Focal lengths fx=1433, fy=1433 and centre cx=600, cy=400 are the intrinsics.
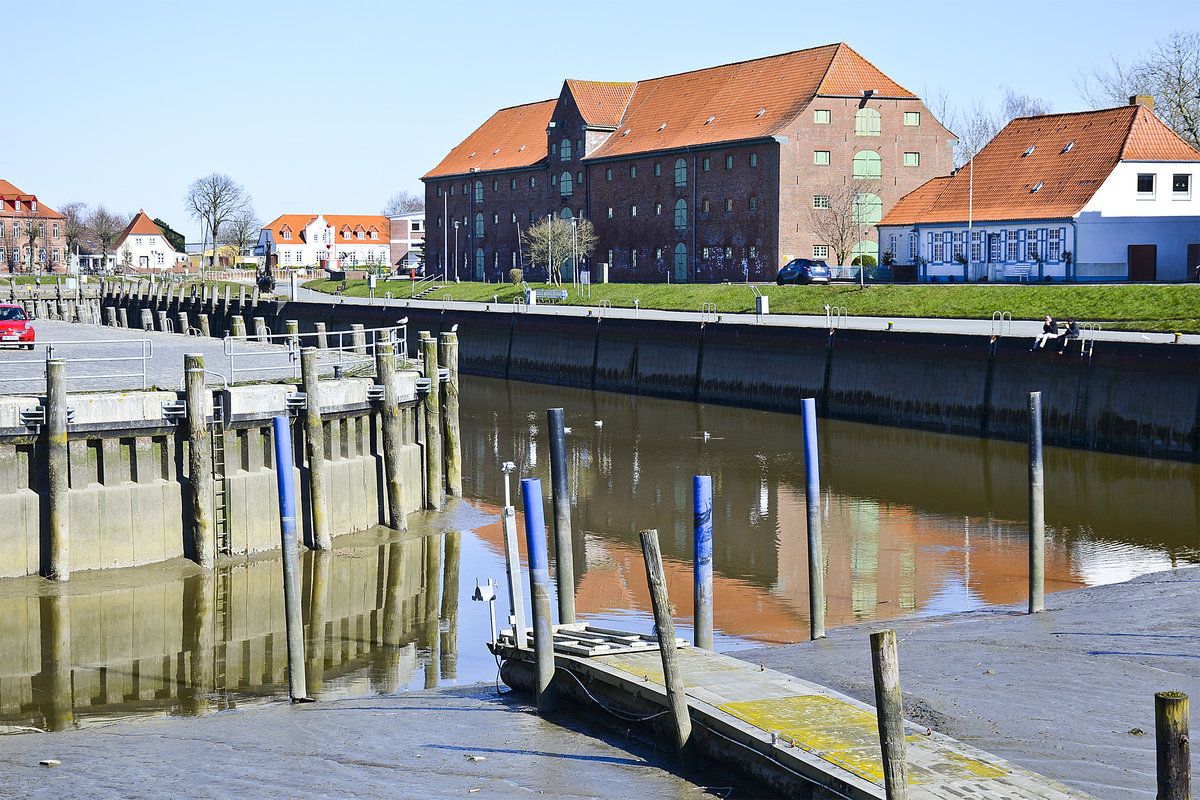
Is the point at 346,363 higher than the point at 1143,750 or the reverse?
higher

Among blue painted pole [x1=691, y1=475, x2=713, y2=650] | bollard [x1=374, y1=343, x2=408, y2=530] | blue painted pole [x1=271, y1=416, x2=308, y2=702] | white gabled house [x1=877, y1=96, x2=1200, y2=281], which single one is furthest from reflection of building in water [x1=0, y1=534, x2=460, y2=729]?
white gabled house [x1=877, y1=96, x2=1200, y2=281]

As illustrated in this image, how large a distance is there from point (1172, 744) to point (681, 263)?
79.9 meters

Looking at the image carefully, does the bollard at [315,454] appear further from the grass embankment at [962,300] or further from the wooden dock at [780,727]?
the grass embankment at [962,300]

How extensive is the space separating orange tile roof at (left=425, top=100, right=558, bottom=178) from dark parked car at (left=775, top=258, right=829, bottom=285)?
3547 centimetres

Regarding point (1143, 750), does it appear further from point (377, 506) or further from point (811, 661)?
point (377, 506)

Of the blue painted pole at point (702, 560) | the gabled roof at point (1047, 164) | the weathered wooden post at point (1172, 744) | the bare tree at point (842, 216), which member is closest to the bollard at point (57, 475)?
the blue painted pole at point (702, 560)

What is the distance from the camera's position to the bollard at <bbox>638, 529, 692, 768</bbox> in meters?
11.9

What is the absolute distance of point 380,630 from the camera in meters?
21.0

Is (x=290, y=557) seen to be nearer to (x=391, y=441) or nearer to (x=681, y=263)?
(x=391, y=441)

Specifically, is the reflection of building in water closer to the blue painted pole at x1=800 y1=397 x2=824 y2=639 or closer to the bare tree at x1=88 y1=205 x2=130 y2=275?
the blue painted pole at x1=800 y1=397 x2=824 y2=639

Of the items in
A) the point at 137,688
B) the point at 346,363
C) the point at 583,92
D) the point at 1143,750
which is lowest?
the point at 137,688

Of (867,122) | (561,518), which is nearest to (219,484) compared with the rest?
(561,518)

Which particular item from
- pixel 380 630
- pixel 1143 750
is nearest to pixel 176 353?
pixel 380 630

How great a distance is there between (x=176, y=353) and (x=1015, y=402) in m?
23.4
